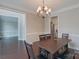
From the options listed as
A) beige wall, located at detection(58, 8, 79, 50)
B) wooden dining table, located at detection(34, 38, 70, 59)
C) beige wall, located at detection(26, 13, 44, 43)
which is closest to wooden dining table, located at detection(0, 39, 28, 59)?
wooden dining table, located at detection(34, 38, 70, 59)

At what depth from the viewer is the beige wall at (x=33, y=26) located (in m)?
6.62

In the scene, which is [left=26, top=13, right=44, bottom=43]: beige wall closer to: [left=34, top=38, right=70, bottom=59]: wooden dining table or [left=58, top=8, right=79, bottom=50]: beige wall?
[left=58, top=8, right=79, bottom=50]: beige wall

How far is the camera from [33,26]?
6891mm

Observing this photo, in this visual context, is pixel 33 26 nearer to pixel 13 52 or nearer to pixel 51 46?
pixel 13 52

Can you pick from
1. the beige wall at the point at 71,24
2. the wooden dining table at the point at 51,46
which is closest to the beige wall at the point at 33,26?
the beige wall at the point at 71,24

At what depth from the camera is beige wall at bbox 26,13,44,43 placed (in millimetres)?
6617

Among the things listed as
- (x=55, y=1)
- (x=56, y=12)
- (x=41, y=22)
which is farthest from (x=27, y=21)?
(x=55, y=1)

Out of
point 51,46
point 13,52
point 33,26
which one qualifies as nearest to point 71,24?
point 33,26

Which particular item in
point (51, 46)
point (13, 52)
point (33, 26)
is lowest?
point (13, 52)

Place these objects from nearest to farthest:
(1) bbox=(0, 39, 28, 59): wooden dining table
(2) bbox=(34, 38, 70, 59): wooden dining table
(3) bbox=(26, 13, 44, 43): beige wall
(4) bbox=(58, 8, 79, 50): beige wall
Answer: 1. (2) bbox=(34, 38, 70, 59): wooden dining table
2. (1) bbox=(0, 39, 28, 59): wooden dining table
3. (4) bbox=(58, 8, 79, 50): beige wall
4. (3) bbox=(26, 13, 44, 43): beige wall

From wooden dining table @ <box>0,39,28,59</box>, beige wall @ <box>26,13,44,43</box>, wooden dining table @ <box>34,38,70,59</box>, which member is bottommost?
wooden dining table @ <box>0,39,28,59</box>

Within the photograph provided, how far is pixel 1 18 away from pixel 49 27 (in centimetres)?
617

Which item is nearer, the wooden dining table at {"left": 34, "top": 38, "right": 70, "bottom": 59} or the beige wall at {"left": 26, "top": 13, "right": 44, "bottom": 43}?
the wooden dining table at {"left": 34, "top": 38, "right": 70, "bottom": 59}

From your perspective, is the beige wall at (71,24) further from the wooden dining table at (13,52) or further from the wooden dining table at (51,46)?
the wooden dining table at (13,52)
